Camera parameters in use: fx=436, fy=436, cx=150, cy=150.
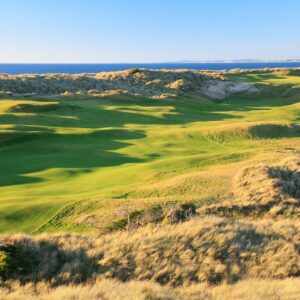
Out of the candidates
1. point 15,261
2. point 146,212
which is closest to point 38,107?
point 146,212

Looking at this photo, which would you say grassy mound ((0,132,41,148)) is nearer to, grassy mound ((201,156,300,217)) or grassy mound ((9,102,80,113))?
grassy mound ((9,102,80,113))

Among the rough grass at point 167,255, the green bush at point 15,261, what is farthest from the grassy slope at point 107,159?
the green bush at point 15,261

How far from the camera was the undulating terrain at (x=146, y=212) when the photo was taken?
862 centimetres

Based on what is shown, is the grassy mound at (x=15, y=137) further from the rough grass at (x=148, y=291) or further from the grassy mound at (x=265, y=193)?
the rough grass at (x=148, y=291)

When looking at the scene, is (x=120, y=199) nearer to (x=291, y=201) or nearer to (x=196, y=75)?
(x=291, y=201)

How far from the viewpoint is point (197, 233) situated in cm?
1037

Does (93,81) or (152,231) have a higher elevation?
(93,81)

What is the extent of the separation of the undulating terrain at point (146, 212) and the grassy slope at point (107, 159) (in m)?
0.06

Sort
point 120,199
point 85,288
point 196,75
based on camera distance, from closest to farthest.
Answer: point 85,288 < point 120,199 < point 196,75

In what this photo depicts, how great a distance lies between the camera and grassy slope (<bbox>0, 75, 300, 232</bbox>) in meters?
14.3

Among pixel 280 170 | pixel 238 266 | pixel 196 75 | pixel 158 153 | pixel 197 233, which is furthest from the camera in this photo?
pixel 196 75

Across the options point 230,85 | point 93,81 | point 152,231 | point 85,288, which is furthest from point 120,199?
point 230,85

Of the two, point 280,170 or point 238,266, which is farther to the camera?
point 280,170

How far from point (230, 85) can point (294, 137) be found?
37.7 meters
